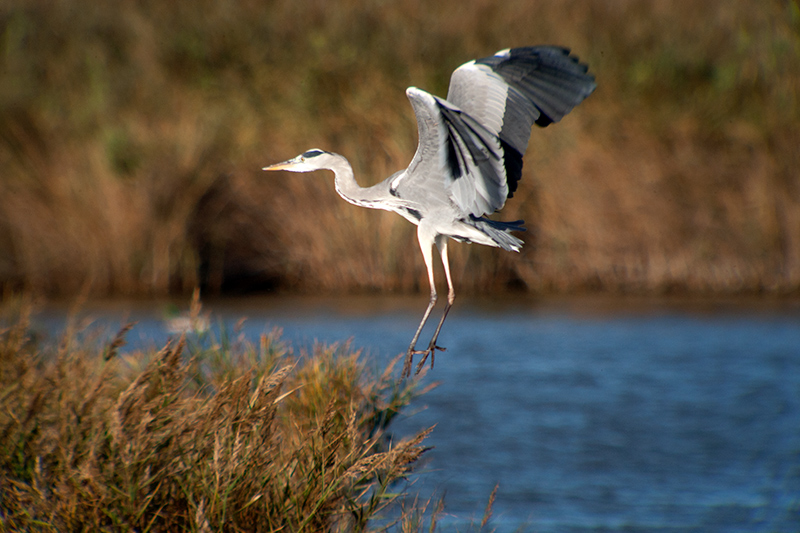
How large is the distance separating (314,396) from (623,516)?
3.17 meters

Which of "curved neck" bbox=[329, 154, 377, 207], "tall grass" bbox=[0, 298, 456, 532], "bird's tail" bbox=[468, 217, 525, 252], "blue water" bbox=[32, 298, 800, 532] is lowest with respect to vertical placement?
"blue water" bbox=[32, 298, 800, 532]

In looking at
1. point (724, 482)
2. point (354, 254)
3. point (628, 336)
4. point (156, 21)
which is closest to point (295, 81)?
point (354, 254)

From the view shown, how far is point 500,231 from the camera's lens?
4.39 m

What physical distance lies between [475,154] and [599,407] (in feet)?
20.4

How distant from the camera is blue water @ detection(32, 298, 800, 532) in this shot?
731 cm

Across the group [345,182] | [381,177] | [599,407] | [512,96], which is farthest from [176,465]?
[381,177]

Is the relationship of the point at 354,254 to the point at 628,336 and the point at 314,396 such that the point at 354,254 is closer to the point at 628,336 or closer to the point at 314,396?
the point at 628,336

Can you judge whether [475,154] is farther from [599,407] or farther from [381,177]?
[381,177]

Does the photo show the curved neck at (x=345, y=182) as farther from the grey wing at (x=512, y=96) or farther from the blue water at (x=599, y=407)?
the blue water at (x=599, y=407)

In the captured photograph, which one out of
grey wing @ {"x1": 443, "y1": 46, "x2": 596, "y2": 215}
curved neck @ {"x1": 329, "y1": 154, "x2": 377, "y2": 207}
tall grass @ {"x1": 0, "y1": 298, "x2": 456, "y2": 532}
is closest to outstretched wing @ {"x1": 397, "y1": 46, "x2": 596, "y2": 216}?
grey wing @ {"x1": 443, "y1": 46, "x2": 596, "y2": 215}

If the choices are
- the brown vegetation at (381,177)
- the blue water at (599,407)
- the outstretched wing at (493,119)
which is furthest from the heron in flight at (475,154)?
the brown vegetation at (381,177)

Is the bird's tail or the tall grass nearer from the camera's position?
the tall grass

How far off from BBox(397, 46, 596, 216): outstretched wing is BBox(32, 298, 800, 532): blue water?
156cm

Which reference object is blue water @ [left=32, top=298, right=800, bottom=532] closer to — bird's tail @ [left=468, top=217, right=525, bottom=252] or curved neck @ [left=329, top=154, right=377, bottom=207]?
bird's tail @ [left=468, top=217, right=525, bottom=252]
